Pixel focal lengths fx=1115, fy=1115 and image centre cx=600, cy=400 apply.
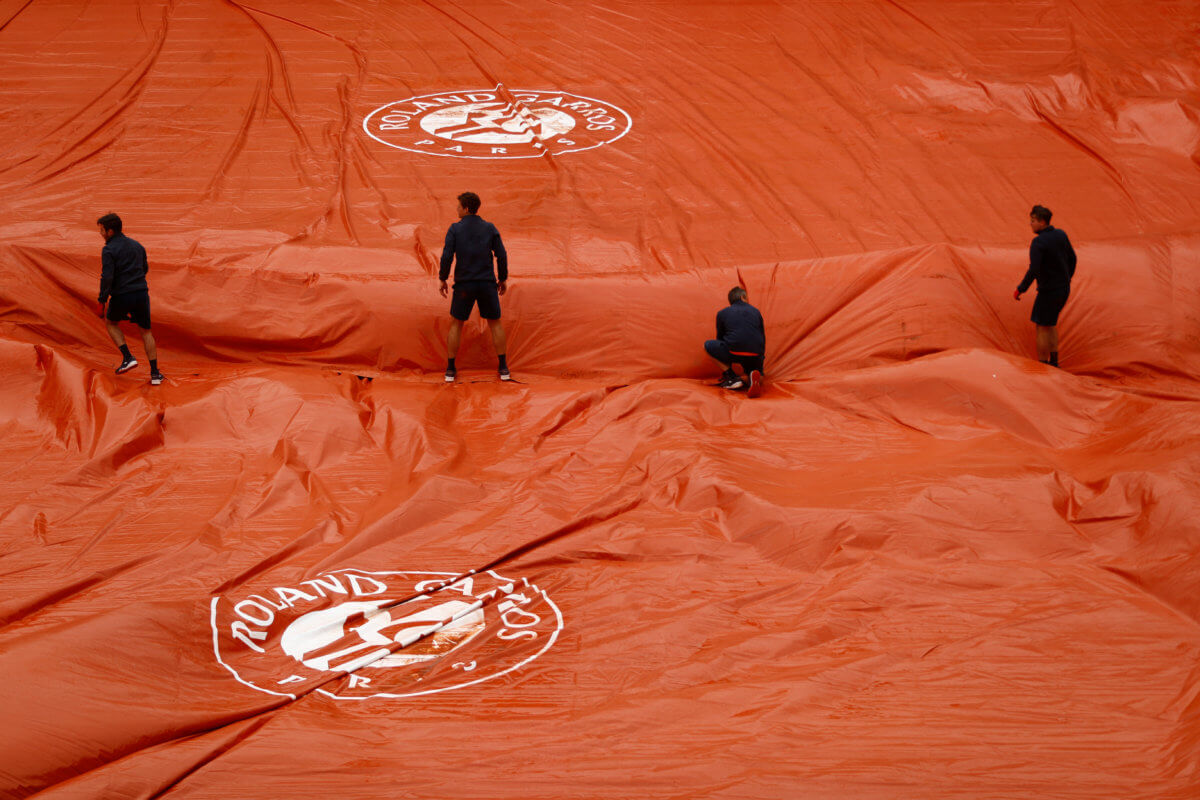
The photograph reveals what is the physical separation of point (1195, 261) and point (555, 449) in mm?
3626

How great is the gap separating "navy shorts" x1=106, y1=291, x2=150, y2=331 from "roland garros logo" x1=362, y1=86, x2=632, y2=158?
210cm

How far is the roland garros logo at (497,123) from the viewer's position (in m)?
7.17

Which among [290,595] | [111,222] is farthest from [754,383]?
[111,222]

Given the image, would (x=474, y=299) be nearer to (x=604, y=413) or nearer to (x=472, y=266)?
(x=472, y=266)

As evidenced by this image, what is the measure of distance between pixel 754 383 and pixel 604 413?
2.61 ft

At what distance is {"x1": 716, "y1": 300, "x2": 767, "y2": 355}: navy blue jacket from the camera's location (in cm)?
557

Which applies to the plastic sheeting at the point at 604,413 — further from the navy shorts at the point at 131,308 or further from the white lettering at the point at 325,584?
the navy shorts at the point at 131,308

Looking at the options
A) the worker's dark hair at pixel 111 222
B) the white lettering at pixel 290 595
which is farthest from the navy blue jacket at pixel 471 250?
the white lettering at pixel 290 595

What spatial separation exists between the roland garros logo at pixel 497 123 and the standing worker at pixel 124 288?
2.04 m

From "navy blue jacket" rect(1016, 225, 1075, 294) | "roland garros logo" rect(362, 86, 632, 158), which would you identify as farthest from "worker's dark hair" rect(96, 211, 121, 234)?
"navy blue jacket" rect(1016, 225, 1075, 294)

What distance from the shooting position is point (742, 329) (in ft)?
18.3

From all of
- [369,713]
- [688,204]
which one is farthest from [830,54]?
[369,713]

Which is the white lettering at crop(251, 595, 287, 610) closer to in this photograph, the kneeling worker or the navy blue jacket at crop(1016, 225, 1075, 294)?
the kneeling worker

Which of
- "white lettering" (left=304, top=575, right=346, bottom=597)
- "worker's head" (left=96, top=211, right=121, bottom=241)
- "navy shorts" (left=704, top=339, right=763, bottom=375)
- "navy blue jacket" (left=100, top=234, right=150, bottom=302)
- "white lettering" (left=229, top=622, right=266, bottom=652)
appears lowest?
"white lettering" (left=229, top=622, right=266, bottom=652)
